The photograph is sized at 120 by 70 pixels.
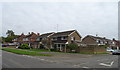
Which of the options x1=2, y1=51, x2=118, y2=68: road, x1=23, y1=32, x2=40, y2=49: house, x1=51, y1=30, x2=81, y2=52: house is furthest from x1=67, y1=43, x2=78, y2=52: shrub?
x1=23, y1=32, x2=40, y2=49: house

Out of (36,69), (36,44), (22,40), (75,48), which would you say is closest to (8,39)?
(22,40)

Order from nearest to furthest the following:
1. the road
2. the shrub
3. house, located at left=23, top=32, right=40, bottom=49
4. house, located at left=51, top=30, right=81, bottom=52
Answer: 1. the road
2. the shrub
3. house, located at left=51, top=30, right=81, bottom=52
4. house, located at left=23, top=32, right=40, bottom=49

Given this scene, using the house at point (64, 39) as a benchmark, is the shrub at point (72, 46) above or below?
below

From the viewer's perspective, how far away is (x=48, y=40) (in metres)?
40.2

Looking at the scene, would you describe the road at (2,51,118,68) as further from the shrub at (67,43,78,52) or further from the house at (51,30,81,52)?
the house at (51,30,81,52)

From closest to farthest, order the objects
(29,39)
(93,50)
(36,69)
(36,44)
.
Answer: (36,69) < (93,50) < (36,44) < (29,39)

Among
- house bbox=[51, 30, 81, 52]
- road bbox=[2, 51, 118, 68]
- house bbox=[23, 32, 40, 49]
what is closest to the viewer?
road bbox=[2, 51, 118, 68]

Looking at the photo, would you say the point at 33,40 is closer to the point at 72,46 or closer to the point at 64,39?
the point at 64,39

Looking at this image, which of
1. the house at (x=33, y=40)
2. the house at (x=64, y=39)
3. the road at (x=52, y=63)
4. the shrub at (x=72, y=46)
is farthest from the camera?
the house at (x=33, y=40)

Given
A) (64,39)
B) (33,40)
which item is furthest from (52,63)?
(33,40)

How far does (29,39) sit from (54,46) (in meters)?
26.6

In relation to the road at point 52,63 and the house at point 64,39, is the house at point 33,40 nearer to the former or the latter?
the house at point 64,39

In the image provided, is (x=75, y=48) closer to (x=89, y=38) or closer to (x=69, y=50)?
(x=69, y=50)

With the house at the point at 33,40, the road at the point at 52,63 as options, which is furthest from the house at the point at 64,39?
the road at the point at 52,63
